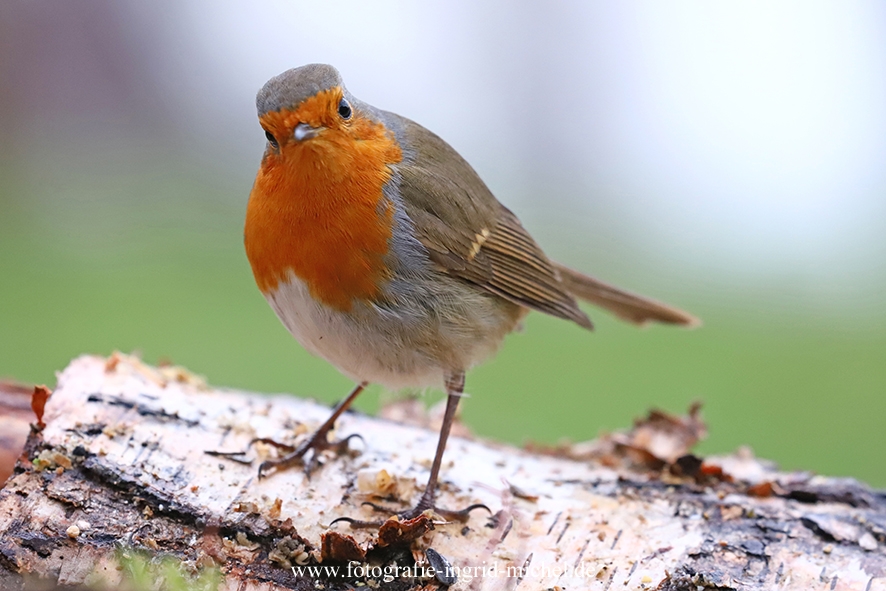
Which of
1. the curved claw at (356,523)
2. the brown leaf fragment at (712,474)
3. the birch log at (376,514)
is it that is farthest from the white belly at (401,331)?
the brown leaf fragment at (712,474)

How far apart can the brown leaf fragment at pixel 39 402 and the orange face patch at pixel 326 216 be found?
80 cm

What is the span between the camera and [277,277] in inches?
105

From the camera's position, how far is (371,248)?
2652 mm

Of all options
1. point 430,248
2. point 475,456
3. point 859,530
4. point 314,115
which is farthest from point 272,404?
point 859,530

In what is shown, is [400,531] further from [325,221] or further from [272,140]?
[272,140]

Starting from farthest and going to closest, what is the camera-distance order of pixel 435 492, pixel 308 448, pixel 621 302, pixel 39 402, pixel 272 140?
pixel 621 302, pixel 308 448, pixel 435 492, pixel 39 402, pixel 272 140

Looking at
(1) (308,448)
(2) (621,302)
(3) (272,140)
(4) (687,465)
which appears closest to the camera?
(3) (272,140)

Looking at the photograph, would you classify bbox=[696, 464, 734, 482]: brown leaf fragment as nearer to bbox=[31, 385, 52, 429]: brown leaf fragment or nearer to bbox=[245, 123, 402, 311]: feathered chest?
bbox=[245, 123, 402, 311]: feathered chest

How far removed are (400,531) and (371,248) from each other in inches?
32.9

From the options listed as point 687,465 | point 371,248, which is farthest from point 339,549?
point 687,465

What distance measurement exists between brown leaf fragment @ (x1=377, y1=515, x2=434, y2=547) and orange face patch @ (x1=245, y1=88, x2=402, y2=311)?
2.19ft

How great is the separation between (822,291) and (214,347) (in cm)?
564

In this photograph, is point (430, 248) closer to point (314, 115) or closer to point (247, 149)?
point (314, 115)

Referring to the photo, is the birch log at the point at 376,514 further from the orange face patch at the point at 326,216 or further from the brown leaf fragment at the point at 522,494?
the orange face patch at the point at 326,216
